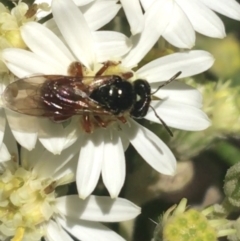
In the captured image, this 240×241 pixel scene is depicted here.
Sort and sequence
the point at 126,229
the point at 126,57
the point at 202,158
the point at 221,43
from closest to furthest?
the point at 126,57
the point at 126,229
the point at 202,158
the point at 221,43

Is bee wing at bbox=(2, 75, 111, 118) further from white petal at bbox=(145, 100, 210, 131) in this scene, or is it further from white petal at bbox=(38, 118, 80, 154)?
white petal at bbox=(145, 100, 210, 131)

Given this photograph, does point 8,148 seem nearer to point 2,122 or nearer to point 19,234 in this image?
point 2,122

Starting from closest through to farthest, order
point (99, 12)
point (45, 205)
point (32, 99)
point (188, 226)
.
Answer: point (32, 99), point (99, 12), point (188, 226), point (45, 205)

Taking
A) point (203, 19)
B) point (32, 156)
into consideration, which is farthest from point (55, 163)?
point (203, 19)

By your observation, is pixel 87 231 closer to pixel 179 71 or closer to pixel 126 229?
pixel 126 229

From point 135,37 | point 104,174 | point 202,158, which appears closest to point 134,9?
point 135,37

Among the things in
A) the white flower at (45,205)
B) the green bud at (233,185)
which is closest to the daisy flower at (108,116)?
the white flower at (45,205)

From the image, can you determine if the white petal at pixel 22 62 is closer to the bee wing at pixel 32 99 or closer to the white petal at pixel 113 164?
the bee wing at pixel 32 99

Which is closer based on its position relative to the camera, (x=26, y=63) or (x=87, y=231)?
(x=26, y=63)
